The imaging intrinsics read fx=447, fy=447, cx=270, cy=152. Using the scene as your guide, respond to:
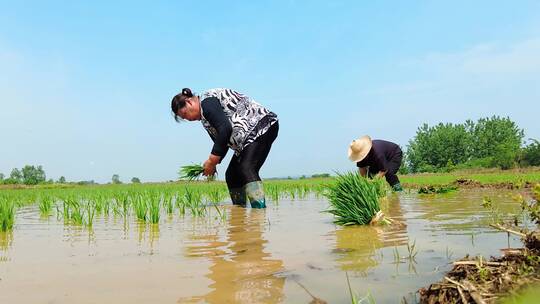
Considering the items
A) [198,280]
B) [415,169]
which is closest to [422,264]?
[198,280]

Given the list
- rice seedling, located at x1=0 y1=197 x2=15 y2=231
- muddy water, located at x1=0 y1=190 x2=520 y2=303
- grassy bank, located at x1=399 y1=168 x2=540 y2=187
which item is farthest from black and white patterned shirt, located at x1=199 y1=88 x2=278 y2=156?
grassy bank, located at x1=399 y1=168 x2=540 y2=187

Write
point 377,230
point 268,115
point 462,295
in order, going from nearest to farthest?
point 462,295 < point 377,230 < point 268,115

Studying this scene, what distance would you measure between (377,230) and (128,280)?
6.39 feet

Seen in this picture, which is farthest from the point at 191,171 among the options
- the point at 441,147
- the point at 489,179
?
the point at 441,147

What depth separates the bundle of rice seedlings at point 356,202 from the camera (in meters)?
3.64

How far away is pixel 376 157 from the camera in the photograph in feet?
23.7

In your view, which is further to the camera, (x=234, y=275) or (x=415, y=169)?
(x=415, y=169)

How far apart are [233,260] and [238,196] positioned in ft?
13.2

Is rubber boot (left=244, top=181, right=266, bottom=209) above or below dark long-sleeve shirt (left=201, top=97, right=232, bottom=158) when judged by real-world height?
below

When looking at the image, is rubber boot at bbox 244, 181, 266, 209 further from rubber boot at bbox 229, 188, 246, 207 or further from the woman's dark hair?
the woman's dark hair

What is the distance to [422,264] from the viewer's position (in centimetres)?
205

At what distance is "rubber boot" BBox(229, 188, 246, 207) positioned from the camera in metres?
6.26

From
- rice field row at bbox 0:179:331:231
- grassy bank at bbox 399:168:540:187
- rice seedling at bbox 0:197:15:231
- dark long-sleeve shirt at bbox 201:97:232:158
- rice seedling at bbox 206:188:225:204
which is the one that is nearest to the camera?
rice seedling at bbox 0:197:15:231

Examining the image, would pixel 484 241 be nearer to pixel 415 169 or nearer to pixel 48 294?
pixel 48 294
